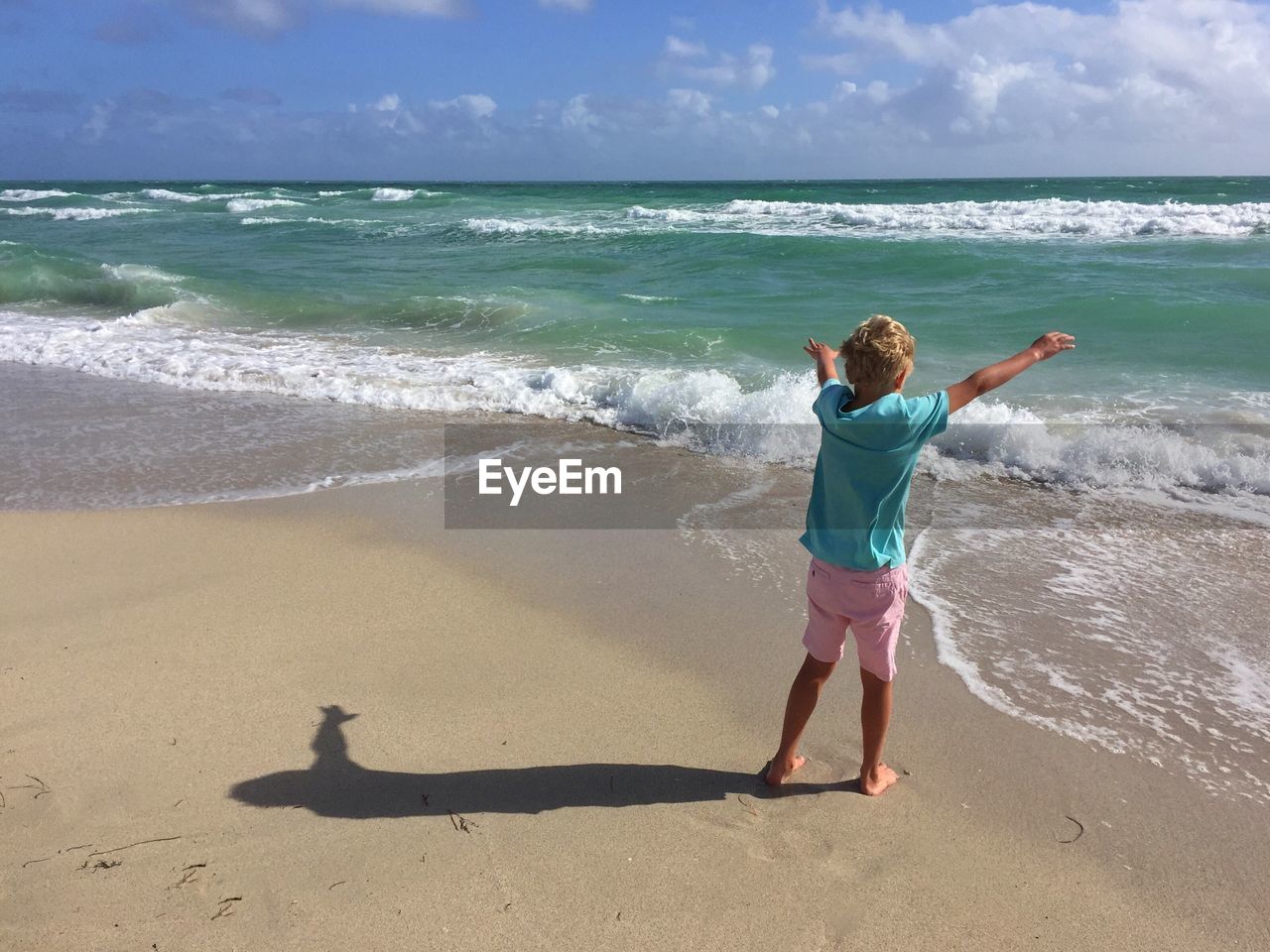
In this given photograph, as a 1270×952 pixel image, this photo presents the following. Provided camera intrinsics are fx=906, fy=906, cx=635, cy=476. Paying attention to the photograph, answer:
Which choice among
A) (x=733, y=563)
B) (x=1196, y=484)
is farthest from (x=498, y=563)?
(x=1196, y=484)

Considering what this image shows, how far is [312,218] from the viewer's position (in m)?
35.8

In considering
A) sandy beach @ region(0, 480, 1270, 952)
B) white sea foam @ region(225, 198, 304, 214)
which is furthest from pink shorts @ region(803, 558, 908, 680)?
white sea foam @ region(225, 198, 304, 214)

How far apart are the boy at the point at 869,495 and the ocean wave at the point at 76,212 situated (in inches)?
1688

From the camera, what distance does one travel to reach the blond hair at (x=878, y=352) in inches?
98.3

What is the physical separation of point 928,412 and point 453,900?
1874mm

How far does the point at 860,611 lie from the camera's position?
8.98 ft

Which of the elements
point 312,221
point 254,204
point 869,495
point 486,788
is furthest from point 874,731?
point 254,204

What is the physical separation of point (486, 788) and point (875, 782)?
1.29 m

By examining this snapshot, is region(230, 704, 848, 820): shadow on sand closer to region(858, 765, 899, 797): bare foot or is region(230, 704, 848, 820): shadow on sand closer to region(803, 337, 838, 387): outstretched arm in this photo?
region(858, 765, 899, 797): bare foot

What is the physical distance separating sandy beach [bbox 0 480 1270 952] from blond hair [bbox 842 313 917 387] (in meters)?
1.40

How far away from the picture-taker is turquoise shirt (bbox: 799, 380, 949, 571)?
249cm

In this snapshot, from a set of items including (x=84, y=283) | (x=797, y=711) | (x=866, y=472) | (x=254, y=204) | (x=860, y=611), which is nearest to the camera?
(x=866, y=472)

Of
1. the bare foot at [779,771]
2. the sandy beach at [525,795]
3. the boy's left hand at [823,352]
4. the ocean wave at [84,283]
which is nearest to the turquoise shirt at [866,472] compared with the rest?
the boy's left hand at [823,352]

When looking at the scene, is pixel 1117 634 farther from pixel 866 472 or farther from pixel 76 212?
pixel 76 212
